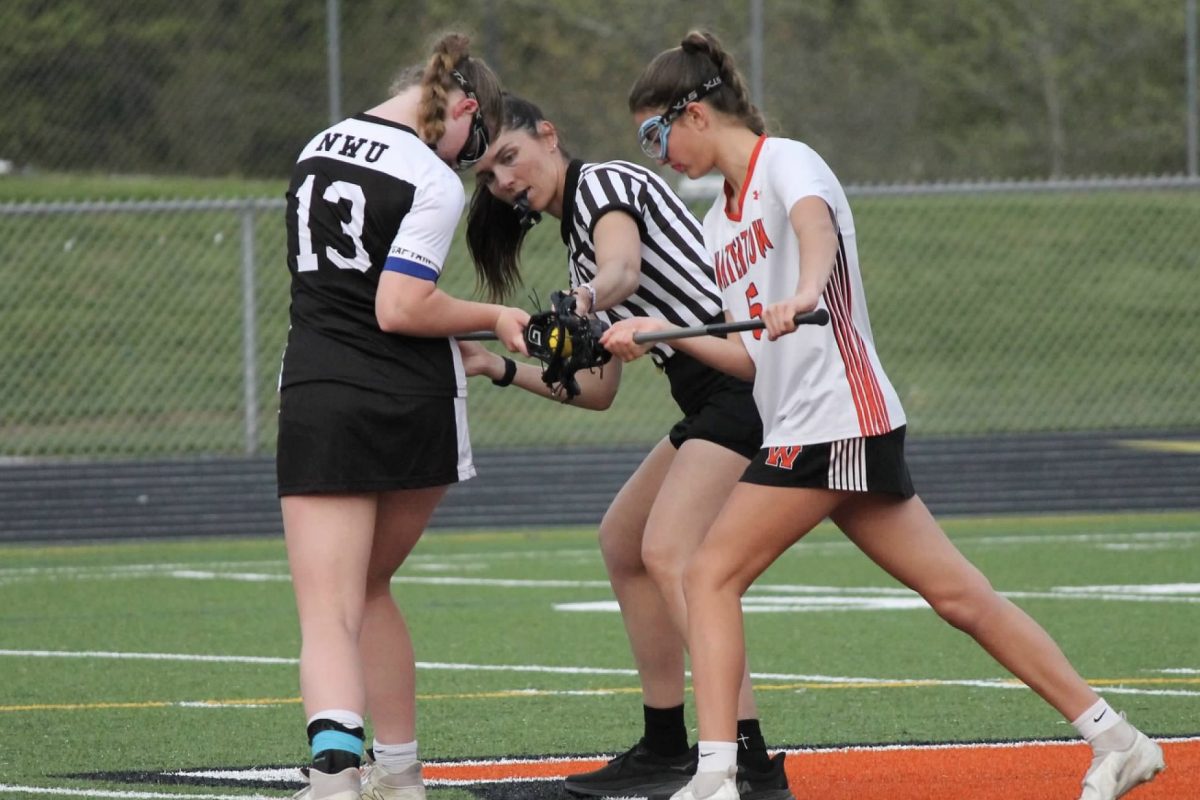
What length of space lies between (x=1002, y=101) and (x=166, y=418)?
36.6 feet

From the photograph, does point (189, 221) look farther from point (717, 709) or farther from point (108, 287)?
point (717, 709)

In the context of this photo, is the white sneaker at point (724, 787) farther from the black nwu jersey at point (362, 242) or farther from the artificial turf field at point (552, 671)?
the black nwu jersey at point (362, 242)

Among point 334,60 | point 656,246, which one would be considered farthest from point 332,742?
point 334,60

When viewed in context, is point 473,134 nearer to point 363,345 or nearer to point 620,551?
point 363,345

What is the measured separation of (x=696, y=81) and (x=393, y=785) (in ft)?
6.61

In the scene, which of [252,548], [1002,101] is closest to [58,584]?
[252,548]

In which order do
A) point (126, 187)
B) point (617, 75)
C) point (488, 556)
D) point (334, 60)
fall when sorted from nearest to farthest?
point (488, 556)
point (334, 60)
point (126, 187)
point (617, 75)

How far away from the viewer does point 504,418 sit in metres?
17.1

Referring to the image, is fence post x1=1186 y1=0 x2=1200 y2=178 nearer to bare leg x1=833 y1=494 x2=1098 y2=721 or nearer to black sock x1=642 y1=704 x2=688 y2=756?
black sock x1=642 y1=704 x2=688 y2=756

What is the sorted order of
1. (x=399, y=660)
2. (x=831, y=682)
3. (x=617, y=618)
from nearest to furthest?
(x=399, y=660), (x=831, y=682), (x=617, y=618)

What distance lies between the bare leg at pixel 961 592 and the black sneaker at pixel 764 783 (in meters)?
0.67

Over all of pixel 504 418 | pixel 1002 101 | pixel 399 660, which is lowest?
pixel 399 660

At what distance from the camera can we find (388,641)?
532 cm

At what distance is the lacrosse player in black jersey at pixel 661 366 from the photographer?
5.41 m
